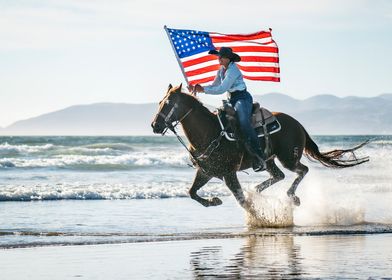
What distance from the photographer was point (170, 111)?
17094mm

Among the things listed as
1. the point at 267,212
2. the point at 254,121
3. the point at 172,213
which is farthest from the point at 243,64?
the point at 172,213

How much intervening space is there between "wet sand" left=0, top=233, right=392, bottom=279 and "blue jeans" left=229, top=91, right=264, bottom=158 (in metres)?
2.25

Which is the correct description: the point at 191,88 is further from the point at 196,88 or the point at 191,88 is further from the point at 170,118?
the point at 170,118

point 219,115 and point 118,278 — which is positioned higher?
point 219,115

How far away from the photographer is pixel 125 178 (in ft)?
114

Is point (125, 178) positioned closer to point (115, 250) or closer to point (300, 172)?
point (300, 172)

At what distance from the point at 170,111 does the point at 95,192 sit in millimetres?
10440

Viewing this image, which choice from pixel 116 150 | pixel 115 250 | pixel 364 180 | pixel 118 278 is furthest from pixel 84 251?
pixel 116 150

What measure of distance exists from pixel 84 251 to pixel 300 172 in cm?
617

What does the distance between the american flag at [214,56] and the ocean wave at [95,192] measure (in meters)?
7.85

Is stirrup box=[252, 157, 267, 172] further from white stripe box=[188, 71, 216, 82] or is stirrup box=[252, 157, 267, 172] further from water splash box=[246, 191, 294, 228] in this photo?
white stripe box=[188, 71, 216, 82]

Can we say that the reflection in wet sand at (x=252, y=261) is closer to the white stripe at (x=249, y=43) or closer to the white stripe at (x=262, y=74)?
the white stripe at (x=262, y=74)

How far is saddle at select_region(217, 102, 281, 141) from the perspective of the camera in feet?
58.1

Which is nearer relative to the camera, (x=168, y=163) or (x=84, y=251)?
(x=84, y=251)
